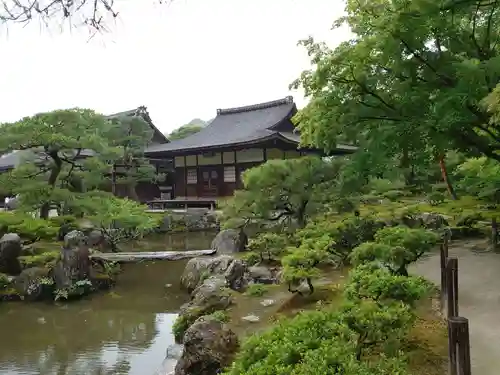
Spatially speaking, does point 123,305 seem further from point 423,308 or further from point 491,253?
point 491,253

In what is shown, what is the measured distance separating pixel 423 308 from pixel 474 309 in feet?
2.27

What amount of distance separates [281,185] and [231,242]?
9.74ft

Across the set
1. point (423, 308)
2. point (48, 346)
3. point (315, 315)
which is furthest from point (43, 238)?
point (315, 315)

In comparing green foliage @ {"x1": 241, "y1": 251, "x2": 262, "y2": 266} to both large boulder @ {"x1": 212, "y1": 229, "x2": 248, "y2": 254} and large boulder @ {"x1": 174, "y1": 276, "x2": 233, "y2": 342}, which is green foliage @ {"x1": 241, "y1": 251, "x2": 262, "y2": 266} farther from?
large boulder @ {"x1": 174, "y1": 276, "x2": 233, "y2": 342}

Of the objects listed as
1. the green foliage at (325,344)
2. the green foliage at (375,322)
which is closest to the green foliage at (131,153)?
the green foliage at (375,322)

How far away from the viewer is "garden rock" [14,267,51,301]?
40.4 ft

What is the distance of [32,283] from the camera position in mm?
12430

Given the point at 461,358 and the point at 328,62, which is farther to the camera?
the point at 328,62

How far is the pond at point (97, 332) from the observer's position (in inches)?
320

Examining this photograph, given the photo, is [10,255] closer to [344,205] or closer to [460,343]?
[344,205]

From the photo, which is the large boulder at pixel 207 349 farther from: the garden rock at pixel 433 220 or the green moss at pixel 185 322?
the garden rock at pixel 433 220

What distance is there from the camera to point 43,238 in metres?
15.3

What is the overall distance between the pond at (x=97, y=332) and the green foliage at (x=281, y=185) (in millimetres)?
3054

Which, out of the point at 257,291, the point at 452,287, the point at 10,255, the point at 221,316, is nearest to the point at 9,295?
the point at 10,255
